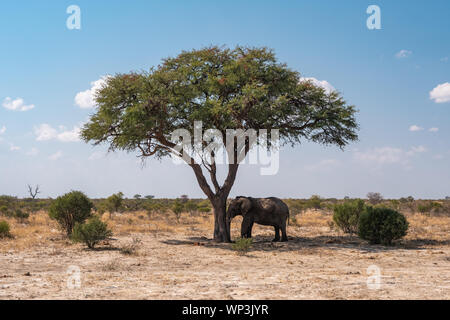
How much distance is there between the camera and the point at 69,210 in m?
20.8

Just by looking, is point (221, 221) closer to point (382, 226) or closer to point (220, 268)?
point (382, 226)

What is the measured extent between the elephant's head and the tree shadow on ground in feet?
4.62

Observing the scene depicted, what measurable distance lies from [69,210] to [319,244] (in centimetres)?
1179

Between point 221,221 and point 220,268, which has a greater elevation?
point 221,221

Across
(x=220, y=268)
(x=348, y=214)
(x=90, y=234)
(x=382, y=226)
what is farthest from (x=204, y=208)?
(x=220, y=268)

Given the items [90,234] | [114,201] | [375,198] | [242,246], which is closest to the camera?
[242,246]

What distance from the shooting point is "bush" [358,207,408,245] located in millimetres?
17922

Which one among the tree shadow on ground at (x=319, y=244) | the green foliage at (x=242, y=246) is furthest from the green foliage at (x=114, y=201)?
the green foliage at (x=242, y=246)

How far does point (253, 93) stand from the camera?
54.7 ft

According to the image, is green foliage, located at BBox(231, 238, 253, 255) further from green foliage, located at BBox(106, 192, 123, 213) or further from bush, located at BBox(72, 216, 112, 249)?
green foliage, located at BBox(106, 192, 123, 213)

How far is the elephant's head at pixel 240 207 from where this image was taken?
18500mm

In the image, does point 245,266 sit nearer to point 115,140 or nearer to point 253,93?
point 253,93

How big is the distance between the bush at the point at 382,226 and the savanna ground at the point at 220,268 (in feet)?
1.57
